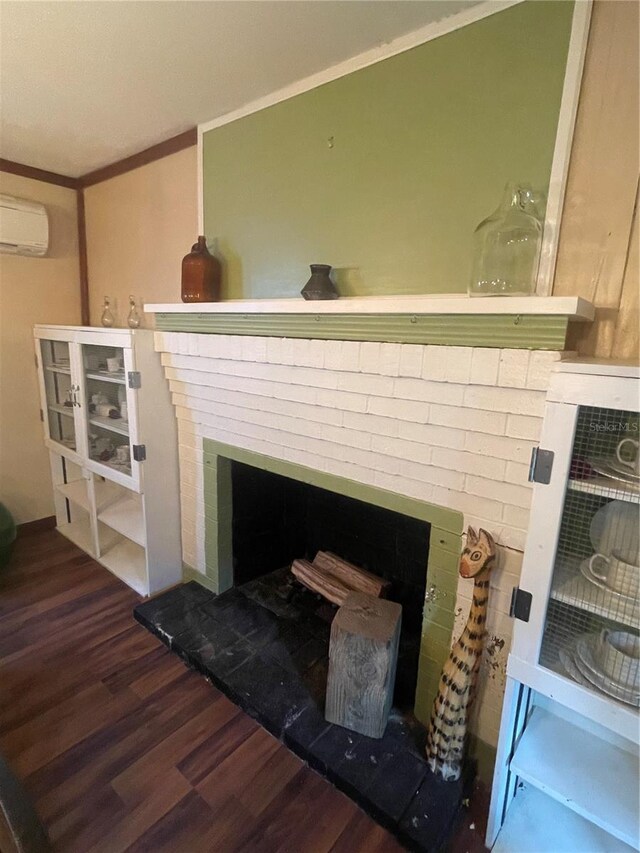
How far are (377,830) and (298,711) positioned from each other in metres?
0.40

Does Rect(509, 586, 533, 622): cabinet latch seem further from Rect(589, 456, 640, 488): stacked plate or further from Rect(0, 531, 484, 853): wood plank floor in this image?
Rect(0, 531, 484, 853): wood plank floor

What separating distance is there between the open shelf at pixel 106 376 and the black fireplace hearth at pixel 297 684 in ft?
3.48

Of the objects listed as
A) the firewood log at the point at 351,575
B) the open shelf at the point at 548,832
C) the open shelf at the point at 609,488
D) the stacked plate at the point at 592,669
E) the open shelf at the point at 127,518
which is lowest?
the open shelf at the point at 548,832

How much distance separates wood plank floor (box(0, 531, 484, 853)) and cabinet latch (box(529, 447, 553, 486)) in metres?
1.05

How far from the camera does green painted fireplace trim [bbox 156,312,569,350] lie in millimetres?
1016

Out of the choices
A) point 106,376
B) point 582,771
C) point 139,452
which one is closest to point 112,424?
point 106,376

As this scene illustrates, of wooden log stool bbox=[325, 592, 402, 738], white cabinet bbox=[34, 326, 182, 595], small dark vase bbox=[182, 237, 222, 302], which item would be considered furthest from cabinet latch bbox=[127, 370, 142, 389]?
wooden log stool bbox=[325, 592, 402, 738]

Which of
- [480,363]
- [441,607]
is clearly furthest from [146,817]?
[480,363]

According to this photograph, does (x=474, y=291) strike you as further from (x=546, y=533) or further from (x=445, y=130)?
(x=546, y=533)

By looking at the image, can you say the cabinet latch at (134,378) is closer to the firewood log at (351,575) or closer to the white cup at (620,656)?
the firewood log at (351,575)

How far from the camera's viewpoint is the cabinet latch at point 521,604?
1.01m

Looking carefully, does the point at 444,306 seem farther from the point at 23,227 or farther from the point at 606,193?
the point at 23,227

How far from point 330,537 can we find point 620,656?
1.32m

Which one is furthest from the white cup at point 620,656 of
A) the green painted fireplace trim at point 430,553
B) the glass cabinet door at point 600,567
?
the green painted fireplace trim at point 430,553
